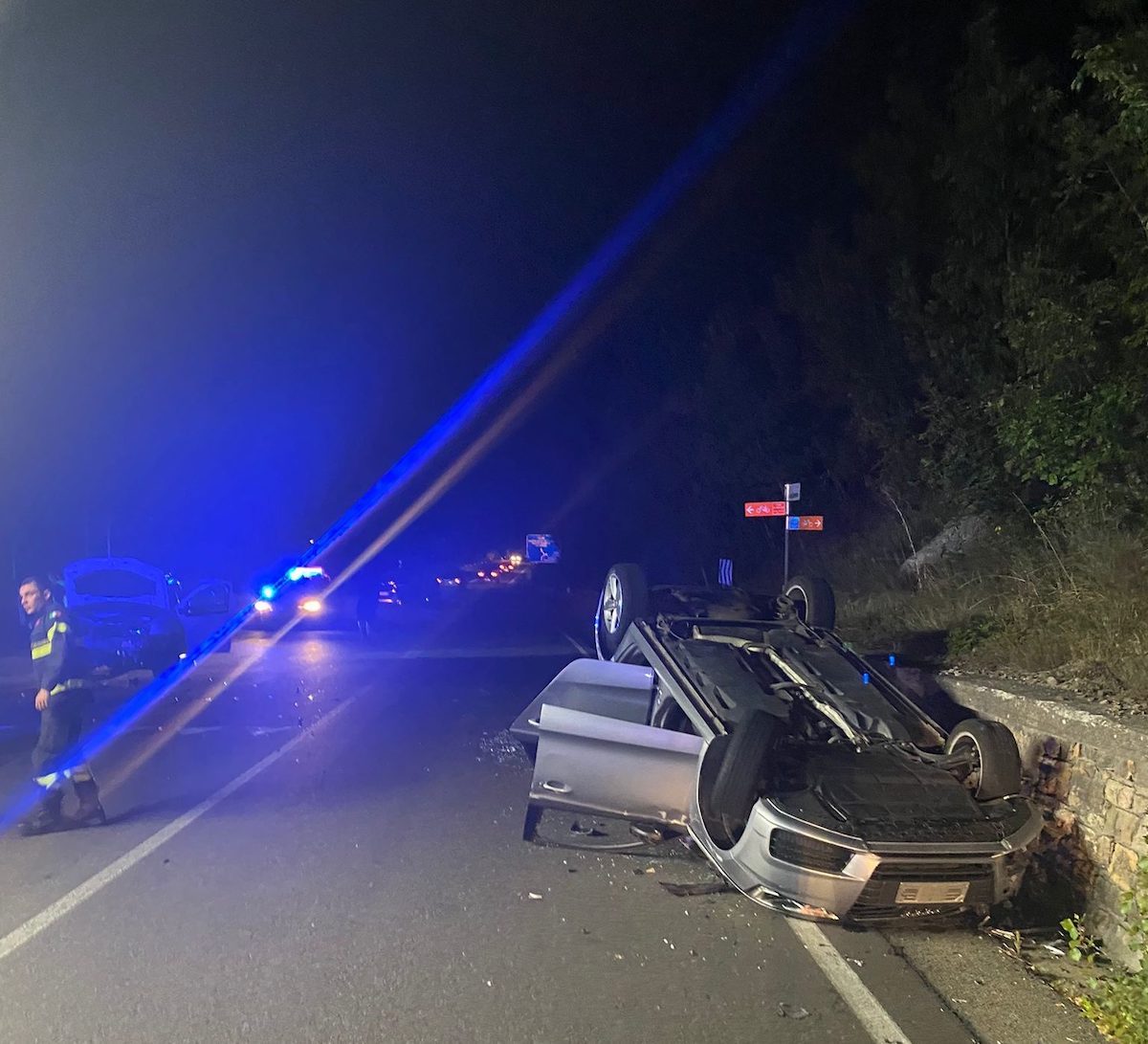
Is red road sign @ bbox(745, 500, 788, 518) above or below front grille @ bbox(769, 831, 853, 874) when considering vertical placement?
above

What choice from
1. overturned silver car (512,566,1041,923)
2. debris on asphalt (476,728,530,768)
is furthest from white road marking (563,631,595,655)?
overturned silver car (512,566,1041,923)

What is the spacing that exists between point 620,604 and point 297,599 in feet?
43.0

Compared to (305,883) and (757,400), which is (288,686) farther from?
(757,400)

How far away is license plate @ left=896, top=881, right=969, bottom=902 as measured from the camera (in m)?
4.75

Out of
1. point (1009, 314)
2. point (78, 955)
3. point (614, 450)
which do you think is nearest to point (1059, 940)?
point (78, 955)

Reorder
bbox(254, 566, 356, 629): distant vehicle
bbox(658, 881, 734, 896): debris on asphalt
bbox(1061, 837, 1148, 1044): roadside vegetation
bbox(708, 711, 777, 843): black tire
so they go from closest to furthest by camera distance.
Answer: bbox(1061, 837, 1148, 1044): roadside vegetation, bbox(708, 711, 777, 843): black tire, bbox(658, 881, 734, 896): debris on asphalt, bbox(254, 566, 356, 629): distant vehicle

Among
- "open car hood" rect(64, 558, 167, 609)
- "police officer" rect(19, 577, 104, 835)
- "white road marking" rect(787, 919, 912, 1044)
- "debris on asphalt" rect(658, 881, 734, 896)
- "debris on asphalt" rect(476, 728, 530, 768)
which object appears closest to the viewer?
"white road marking" rect(787, 919, 912, 1044)

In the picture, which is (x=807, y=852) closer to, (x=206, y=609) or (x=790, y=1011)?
(x=790, y=1011)

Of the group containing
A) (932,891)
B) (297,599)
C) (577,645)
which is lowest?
(577,645)

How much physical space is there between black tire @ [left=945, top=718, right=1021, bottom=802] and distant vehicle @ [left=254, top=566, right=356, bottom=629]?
15.9 metres

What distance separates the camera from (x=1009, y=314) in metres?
10.2

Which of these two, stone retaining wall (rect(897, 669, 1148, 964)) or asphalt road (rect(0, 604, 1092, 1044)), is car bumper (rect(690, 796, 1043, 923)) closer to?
asphalt road (rect(0, 604, 1092, 1044))

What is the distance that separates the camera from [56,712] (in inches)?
283

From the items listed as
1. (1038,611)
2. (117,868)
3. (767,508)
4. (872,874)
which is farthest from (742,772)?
(767,508)
